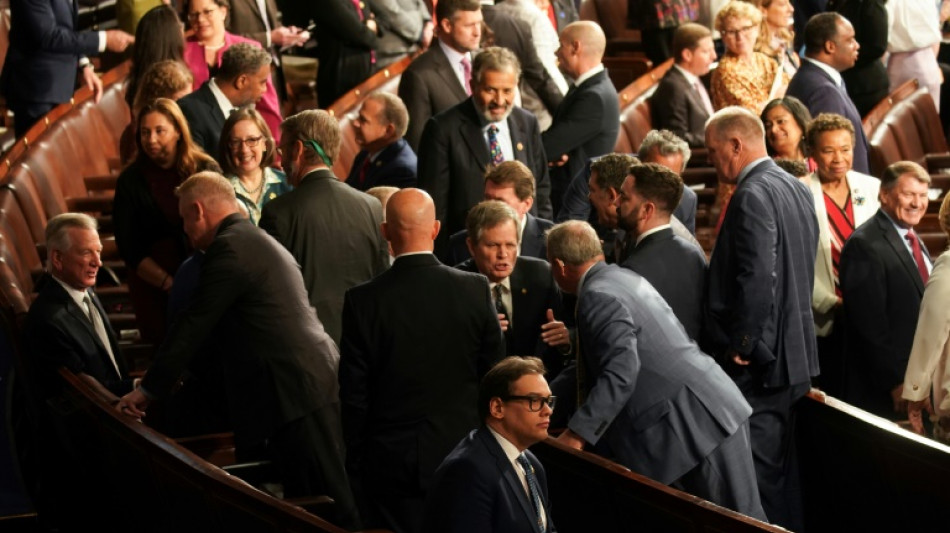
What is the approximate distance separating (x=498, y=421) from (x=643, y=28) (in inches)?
262

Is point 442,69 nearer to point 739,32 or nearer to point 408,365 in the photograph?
point 739,32

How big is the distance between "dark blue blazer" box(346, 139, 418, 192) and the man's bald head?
1800mm

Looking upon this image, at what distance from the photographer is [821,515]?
5449mm

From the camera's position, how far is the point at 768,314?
17.9 ft

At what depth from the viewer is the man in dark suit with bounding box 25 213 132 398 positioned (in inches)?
219

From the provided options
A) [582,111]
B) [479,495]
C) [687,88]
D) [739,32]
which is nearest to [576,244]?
[479,495]

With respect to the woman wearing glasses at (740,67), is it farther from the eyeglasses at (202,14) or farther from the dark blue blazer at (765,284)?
the dark blue blazer at (765,284)

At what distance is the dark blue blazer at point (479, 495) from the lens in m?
4.00

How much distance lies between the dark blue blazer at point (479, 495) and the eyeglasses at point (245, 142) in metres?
2.33

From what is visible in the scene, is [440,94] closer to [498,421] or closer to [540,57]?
[540,57]

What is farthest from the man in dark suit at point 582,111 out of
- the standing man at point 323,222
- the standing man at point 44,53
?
the standing man at point 44,53

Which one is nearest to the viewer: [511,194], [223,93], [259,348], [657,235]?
[259,348]

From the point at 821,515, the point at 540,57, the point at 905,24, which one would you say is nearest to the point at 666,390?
the point at 821,515

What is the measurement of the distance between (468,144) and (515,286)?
120 centimetres
